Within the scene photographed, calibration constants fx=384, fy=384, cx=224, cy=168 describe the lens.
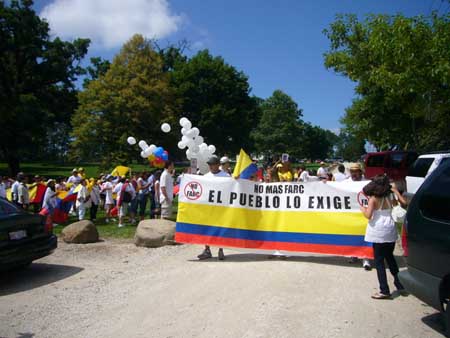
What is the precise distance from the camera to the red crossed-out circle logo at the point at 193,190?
7641 mm

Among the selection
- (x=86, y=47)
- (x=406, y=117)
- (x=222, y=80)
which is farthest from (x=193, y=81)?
(x=406, y=117)

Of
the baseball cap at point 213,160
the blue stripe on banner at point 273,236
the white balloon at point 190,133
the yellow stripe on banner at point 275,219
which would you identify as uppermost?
the white balloon at point 190,133

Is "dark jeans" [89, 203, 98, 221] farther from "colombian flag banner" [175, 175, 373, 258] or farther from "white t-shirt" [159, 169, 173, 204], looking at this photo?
"colombian flag banner" [175, 175, 373, 258]

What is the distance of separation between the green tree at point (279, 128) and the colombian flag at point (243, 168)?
53670mm

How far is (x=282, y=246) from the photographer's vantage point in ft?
23.5

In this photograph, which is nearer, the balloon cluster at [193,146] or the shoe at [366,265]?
the shoe at [366,265]

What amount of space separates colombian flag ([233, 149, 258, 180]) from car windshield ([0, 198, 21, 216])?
419 centimetres

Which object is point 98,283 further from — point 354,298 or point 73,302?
point 354,298

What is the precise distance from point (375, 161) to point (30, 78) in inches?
1387

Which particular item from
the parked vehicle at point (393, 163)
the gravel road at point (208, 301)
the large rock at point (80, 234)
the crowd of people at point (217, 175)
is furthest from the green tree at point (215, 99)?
the gravel road at point (208, 301)

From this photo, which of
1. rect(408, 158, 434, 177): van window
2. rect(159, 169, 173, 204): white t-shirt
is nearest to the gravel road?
rect(159, 169, 173, 204): white t-shirt

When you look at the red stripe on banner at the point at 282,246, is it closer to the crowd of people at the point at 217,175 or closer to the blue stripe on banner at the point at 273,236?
the blue stripe on banner at the point at 273,236

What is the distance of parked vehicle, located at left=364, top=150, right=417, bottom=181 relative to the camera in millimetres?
19531

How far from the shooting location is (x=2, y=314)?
5117 mm
